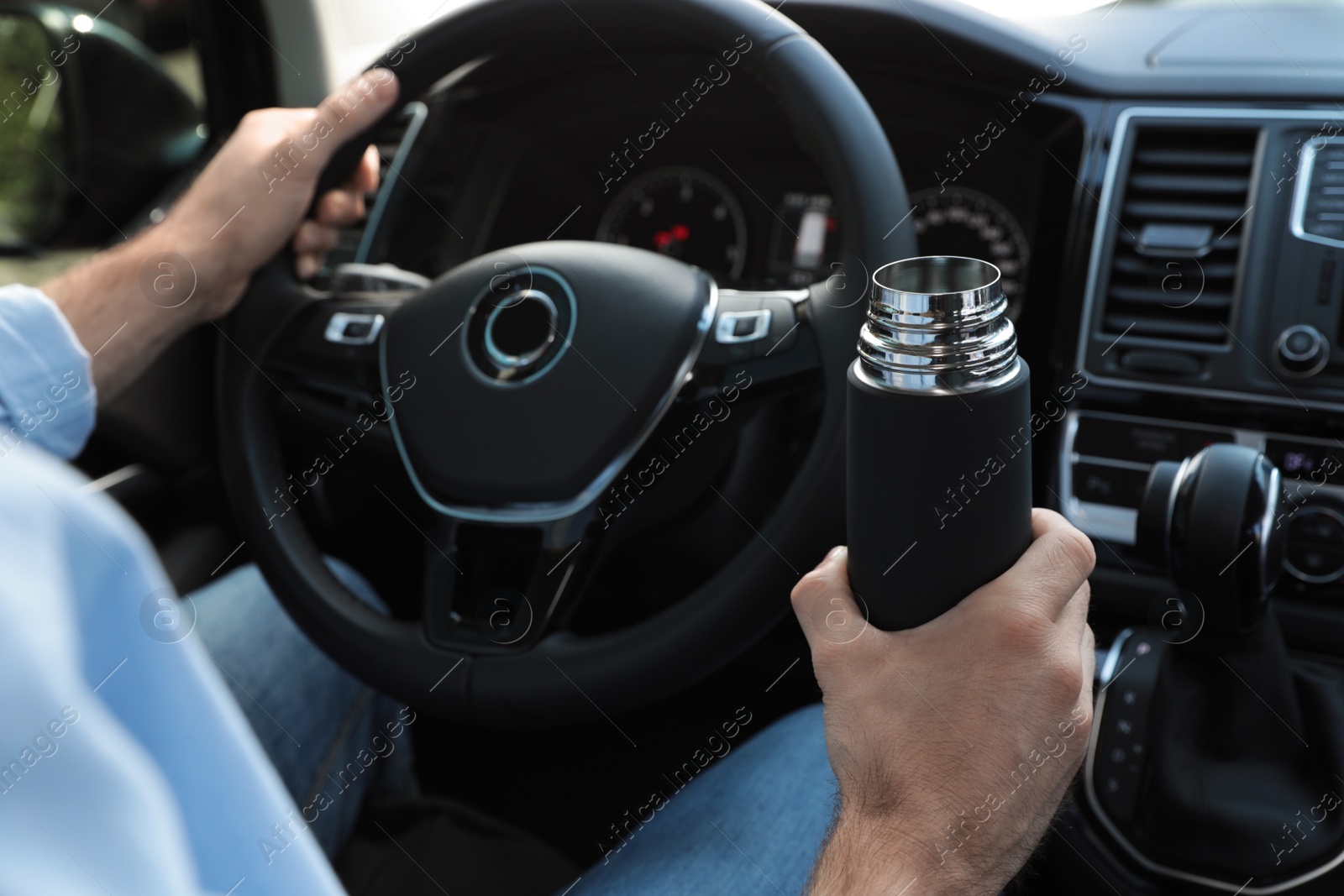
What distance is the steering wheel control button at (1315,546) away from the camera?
1.01m

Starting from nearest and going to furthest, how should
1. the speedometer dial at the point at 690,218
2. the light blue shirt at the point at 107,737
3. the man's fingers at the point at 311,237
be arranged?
the light blue shirt at the point at 107,737 < the man's fingers at the point at 311,237 < the speedometer dial at the point at 690,218

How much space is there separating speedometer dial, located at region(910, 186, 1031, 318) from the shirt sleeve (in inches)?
36.0

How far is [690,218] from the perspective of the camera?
4.83ft

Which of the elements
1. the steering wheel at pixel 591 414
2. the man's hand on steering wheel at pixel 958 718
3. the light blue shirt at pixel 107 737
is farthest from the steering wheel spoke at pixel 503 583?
the light blue shirt at pixel 107 737

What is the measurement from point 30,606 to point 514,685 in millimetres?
488

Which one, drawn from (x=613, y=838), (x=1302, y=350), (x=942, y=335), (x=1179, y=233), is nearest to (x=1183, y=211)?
(x=1179, y=233)

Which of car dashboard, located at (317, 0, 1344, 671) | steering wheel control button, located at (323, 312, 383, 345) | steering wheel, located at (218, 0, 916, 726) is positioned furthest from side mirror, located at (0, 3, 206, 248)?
steering wheel, located at (218, 0, 916, 726)

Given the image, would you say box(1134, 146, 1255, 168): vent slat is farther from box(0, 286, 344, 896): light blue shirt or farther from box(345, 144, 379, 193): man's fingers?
box(0, 286, 344, 896): light blue shirt

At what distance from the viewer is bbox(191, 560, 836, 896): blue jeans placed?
0.84m

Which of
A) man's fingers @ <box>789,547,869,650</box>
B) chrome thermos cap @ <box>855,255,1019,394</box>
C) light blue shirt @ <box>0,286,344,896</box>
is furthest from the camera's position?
man's fingers @ <box>789,547,869,650</box>

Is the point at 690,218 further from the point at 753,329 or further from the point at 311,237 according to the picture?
the point at 753,329

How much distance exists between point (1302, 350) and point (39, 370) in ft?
3.52

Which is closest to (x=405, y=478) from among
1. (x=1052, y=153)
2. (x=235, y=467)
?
(x=235, y=467)

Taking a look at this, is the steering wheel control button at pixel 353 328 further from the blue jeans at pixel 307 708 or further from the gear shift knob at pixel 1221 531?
the gear shift knob at pixel 1221 531
